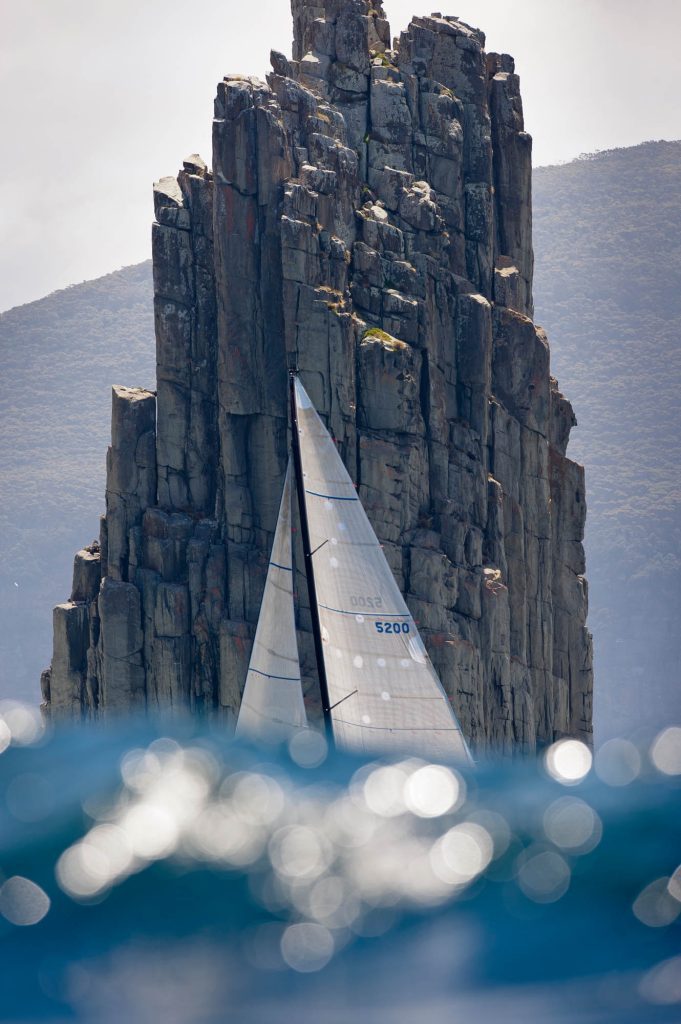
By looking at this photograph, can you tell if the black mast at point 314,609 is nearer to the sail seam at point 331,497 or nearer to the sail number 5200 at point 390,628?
the sail seam at point 331,497

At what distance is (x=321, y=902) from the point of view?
28.8m

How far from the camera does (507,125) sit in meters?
81.2

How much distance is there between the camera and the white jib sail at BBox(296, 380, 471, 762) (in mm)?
53312

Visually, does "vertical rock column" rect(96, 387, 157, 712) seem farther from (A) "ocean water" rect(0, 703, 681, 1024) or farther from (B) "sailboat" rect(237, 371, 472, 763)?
(A) "ocean water" rect(0, 703, 681, 1024)

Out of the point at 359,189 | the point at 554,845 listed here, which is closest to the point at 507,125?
the point at 359,189

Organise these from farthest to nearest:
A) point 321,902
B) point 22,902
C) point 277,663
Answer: point 277,663 < point 22,902 < point 321,902

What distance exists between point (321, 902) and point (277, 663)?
28727 millimetres

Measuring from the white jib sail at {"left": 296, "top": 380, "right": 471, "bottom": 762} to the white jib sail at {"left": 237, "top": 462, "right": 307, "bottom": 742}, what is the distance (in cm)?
336

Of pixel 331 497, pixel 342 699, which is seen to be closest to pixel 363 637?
pixel 342 699

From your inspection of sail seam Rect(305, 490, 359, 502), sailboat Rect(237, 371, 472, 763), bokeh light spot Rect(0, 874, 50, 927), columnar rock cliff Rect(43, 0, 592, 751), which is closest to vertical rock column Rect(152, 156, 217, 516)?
columnar rock cliff Rect(43, 0, 592, 751)

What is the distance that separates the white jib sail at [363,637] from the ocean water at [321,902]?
56.3 feet

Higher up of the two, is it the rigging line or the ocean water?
the rigging line

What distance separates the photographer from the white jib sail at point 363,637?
53.3m

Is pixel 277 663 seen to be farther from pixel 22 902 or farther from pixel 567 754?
pixel 22 902
